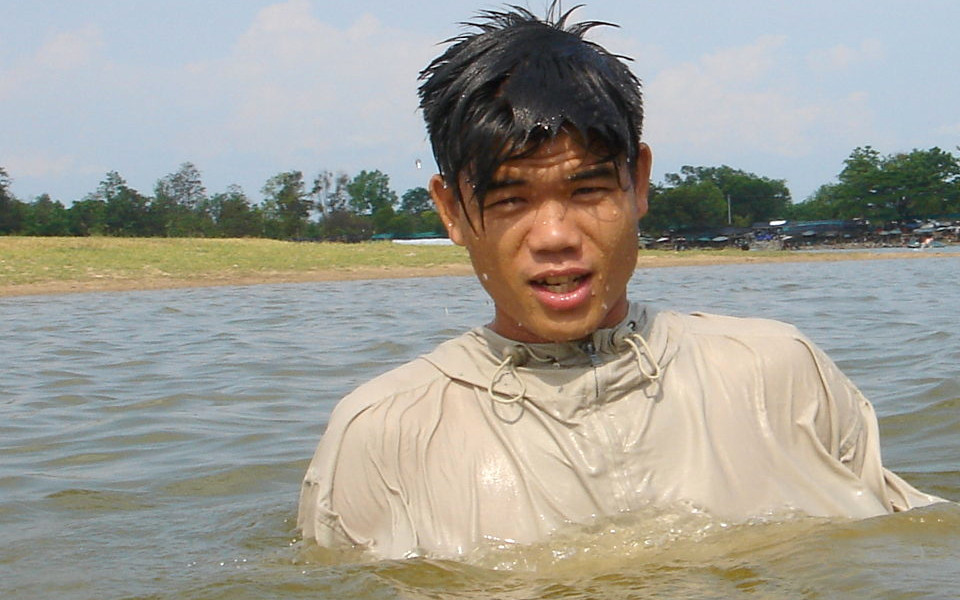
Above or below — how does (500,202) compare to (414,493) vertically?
above

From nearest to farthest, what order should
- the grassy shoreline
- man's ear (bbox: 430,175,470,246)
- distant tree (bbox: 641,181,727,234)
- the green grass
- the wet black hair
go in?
the wet black hair < man's ear (bbox: 430,175,470,246) < the grassy shoreline < the green grass < distant tree (bbox: 641,181,727,234)

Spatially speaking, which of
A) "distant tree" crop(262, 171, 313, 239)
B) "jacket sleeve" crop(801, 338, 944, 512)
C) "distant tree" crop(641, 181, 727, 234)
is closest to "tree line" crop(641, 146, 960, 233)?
"distant tree" crop(641, 181, 727, 234)

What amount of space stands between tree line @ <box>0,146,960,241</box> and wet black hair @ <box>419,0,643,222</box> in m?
54.8

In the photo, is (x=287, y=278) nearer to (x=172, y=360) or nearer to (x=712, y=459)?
(x=172, y=360)

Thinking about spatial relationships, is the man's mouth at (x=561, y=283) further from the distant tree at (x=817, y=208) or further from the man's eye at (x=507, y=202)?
the distant tree at (x=817, y=208)

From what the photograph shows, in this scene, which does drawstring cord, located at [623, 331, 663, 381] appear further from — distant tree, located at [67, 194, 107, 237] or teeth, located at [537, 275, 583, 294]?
distant tree, located at [67, 194, 107, 237]

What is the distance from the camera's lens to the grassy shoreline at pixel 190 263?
21625 mm

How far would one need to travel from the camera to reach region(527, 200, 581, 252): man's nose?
2.25m

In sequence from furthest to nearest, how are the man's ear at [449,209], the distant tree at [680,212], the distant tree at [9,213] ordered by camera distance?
the distant tree at [680,212] < the distant tree at [9,213] < the man's ear at [449,209]

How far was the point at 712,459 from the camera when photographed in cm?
231

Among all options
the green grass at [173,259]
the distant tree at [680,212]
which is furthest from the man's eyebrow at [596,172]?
the distant tree at [680,212]

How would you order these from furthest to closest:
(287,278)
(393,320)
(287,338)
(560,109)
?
(287,278) → (393,320) → (287,338) → (560,109)

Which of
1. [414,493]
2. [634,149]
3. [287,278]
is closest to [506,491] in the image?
[414,493]

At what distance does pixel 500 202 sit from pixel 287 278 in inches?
901
